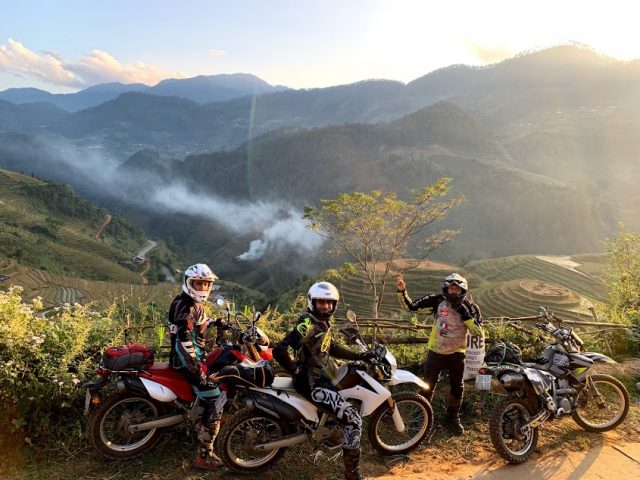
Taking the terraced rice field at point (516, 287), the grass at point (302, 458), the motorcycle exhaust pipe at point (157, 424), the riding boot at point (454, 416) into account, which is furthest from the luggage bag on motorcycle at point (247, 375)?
the terraced rice field at point (516, 287)

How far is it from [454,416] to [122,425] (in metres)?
4.47

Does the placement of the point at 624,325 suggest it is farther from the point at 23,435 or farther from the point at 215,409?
the point at 23,435

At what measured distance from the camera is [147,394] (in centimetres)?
449

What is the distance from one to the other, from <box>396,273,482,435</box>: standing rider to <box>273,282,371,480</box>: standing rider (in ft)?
5.44

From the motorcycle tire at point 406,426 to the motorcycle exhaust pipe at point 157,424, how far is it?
7.79ft

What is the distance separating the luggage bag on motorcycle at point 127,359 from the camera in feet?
14.4

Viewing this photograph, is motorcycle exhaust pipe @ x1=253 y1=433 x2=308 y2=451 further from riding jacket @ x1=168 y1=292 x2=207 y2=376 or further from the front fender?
the front fender

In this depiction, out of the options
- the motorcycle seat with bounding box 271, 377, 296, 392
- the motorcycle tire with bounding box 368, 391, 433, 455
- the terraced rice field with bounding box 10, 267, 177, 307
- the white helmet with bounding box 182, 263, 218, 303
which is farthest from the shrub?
the terraced rice field with bounding box 10, 267, 177, 307

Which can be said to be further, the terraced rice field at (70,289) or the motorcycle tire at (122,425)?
the terraced rice field at (70,289)

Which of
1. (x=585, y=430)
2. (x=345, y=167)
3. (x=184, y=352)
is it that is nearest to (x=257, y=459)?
(x=184, y=352)

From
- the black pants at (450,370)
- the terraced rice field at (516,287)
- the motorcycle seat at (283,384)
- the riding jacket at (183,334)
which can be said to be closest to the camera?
the riding jacket at (183,334)

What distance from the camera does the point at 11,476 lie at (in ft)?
14.2

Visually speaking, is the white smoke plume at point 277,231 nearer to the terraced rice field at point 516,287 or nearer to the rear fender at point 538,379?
the terraced rice field at point 516,287

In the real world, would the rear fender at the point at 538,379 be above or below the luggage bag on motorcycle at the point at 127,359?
below
